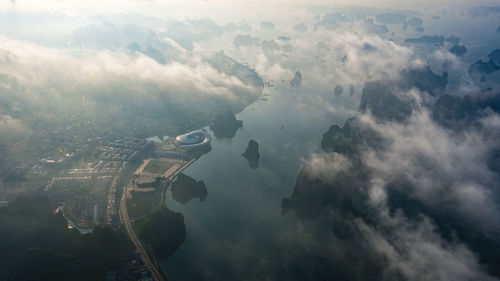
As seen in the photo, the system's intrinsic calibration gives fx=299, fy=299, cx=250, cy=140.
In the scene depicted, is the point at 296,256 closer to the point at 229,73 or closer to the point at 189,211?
the point at 189,211

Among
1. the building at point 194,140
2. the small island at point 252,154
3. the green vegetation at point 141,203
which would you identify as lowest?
the green vegetation at point 141,203

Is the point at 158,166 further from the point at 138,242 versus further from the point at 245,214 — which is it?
the point at 245,214

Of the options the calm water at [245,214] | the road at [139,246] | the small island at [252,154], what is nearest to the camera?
the road at [139,246]

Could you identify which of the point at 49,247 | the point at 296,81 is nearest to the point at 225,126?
the point at 49,247

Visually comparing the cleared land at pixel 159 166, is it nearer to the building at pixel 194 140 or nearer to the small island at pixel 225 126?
the building at pixel 194 140

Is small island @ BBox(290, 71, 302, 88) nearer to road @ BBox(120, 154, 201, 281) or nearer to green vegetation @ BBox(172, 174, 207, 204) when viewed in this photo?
road @ BBox(120, 154, 201, 281)

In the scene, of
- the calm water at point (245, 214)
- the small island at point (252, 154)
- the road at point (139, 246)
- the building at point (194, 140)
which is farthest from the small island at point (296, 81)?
the road at point (139, 246)
